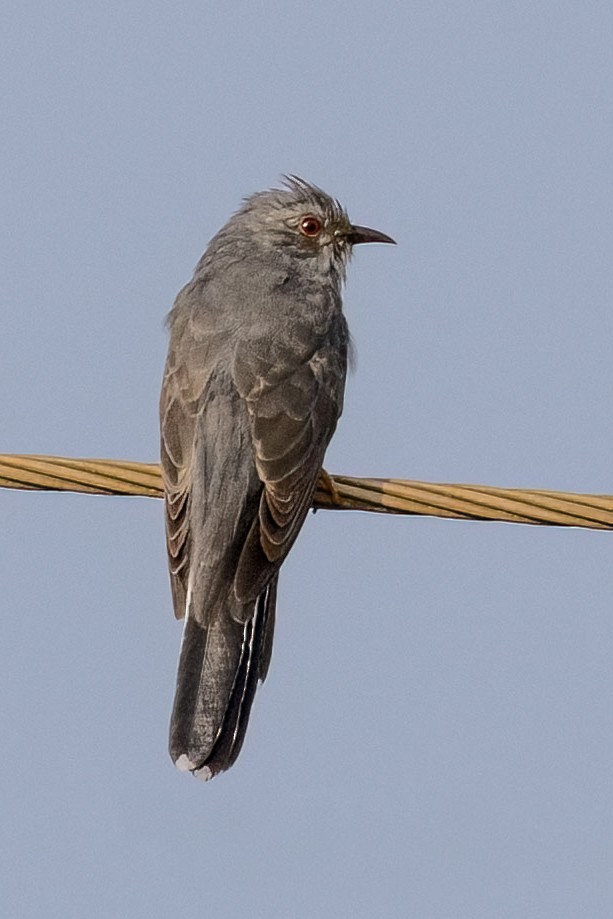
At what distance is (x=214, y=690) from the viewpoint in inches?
287

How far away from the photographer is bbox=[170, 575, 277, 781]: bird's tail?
23.5 ft

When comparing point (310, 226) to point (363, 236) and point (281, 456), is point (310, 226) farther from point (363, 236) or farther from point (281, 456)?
point (281, 456)

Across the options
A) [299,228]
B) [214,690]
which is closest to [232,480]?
[214,690]

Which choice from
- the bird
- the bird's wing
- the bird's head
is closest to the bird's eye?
the bird's head

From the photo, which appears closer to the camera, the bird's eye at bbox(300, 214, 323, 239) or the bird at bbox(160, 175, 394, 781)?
the bird at bbox(160, 175, 394, 781)

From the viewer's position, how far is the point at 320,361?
26.4 ft

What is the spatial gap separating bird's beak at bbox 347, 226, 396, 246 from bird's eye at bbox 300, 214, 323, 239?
0.75 feet

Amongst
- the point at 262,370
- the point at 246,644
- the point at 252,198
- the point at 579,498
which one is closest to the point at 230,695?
the point at 246,644

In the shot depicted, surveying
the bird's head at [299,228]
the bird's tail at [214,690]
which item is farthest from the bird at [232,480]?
the bird's head at [299,228]

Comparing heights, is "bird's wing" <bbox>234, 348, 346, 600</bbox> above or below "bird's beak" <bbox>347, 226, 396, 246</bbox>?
below

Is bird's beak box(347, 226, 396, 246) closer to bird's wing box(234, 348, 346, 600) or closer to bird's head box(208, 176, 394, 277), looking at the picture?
bird's head box(208, 176, 394, 277)

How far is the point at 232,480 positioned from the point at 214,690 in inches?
38.0

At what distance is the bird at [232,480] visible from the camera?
730 cm

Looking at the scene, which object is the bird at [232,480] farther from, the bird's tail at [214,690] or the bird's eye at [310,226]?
the bird's eye at [310,226]
